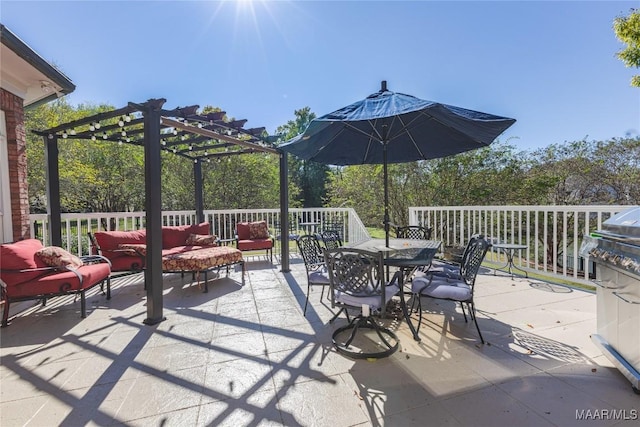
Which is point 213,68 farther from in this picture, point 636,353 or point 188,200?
point 636,353

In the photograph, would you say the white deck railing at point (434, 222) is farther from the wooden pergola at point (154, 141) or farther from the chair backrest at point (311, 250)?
the chair backrest at point (311, 250)

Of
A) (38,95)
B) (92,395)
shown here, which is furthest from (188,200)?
(92,395)

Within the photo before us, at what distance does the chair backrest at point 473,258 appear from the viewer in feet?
9.02

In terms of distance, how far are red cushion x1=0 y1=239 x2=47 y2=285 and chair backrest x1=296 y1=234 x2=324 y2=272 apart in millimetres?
2992

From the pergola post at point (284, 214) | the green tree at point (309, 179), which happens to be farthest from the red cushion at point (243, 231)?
the green tree at point (309, 179)

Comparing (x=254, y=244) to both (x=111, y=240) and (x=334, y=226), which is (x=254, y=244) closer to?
(x=334, y=226)

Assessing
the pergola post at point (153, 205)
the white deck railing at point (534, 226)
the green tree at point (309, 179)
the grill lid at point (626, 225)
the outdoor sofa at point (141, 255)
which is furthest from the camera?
the green tree at point (309, 179)

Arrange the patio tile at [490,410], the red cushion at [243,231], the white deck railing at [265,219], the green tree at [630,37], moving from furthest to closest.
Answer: the white deck railing at [265,219], the red cushion at [243,231], the green tree at [630,37], the patio tile at [490,410]

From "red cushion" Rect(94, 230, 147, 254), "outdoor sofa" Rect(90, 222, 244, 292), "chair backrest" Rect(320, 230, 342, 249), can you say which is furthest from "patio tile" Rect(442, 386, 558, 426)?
"red cushion" Rect(94, 230, 147, 254)

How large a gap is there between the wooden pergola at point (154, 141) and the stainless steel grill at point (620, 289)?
4052 mm

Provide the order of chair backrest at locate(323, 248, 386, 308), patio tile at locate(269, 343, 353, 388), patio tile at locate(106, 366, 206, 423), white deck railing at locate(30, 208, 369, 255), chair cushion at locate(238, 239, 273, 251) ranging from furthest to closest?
white deck railing at locate(30, 208, 369, 255)
chair cushion at locate(238, 239, 273, 251)
chair backrest at locate(323, 248, 386, 308)
patio tile at locate(269, 343, 353, 388)
patio tile at locate(106, 366, 206, 423)

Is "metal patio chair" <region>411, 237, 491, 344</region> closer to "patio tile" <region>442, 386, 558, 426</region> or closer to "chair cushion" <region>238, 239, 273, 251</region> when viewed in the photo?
"patio tile" <region>442, 386, 558, 426</region>

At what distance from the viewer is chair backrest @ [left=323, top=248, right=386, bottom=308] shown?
2.33 meters

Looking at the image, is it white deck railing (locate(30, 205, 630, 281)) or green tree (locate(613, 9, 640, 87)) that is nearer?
white deck railing (locate(30, 205, 630, 281))
